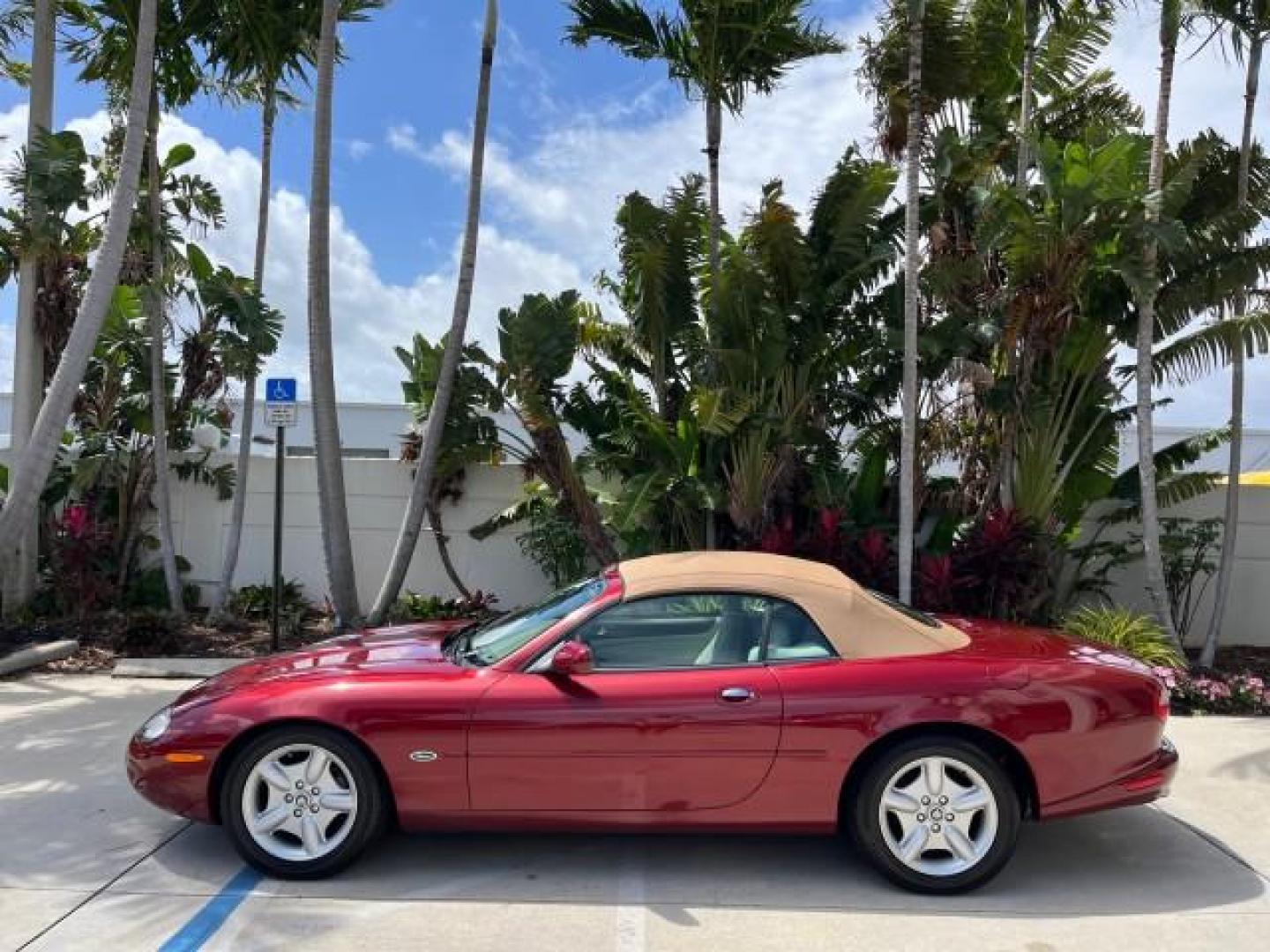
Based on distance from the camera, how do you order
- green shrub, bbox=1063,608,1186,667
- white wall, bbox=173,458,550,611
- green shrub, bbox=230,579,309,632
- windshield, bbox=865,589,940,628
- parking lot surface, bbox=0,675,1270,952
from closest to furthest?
1. parking lot surface, bbox=0,675,1270,952
2. windshield, bbox=865,589,940,628
3. green shrub, bbox=1063,608,1186,667
4. green shrub, bbox=230,579,309,632
5. white wall, bbox=173,458,550,611

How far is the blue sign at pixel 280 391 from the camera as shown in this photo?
845 cm

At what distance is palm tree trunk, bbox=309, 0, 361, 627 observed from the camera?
939 centimetres

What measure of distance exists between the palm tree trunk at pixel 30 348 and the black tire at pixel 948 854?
919 cm

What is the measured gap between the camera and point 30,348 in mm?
10477

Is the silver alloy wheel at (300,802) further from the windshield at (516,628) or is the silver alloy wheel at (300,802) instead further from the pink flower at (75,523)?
the pink flower at (75,523)

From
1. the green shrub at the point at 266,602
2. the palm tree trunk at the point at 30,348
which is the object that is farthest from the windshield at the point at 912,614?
the palm tree trunk at the point at 30,348

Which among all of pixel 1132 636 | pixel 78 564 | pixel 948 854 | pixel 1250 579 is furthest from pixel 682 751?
pixel 1250 579

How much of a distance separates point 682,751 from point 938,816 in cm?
112

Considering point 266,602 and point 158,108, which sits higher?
point 158,108

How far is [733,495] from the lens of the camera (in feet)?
31.6

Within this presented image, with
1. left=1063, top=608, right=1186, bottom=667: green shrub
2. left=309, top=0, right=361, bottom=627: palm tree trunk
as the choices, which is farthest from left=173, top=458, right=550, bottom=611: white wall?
left=1063, top=608, right=1186, bottom=667: green shrub

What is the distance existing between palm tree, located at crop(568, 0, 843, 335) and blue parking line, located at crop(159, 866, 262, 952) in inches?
272

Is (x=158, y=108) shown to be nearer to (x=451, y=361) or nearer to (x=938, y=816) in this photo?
(x=451, y=361)

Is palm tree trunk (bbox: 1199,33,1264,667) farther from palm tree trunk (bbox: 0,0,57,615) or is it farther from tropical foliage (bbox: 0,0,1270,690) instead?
palm tree trunk (bbox: 0,0,57,615)
